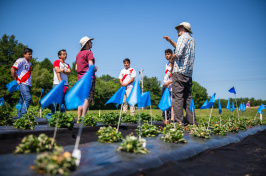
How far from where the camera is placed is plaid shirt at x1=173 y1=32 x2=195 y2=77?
5.28 meters

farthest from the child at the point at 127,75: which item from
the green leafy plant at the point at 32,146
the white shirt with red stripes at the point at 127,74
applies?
the green leafy plant at the point at 32,146

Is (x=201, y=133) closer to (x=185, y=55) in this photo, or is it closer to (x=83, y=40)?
(x=185, y=55)

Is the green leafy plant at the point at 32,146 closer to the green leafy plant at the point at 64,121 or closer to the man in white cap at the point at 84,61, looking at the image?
the green leafy plant at the point at 64,121

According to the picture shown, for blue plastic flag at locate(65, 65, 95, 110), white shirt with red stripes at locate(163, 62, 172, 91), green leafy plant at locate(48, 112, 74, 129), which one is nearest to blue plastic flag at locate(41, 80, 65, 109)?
blue plastic flag at locate(65, 65, 95, 110)

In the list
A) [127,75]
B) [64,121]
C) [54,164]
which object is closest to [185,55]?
[127,75]

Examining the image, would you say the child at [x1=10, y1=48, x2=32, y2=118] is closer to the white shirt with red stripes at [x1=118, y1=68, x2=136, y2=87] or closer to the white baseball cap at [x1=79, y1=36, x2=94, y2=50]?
the white baseball cap at [x1=79, y1=36, x2=94, y2=50]

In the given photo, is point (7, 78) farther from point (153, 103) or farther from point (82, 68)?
point (153, 103)

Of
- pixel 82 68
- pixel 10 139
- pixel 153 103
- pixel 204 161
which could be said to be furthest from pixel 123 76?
pixel 153 103

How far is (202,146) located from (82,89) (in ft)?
7.14

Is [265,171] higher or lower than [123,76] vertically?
lower

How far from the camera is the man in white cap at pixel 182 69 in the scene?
17.1 ft

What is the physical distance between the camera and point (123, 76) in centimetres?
782

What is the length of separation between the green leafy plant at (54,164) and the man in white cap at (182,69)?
380 centimetres

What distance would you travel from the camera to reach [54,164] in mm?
1692
